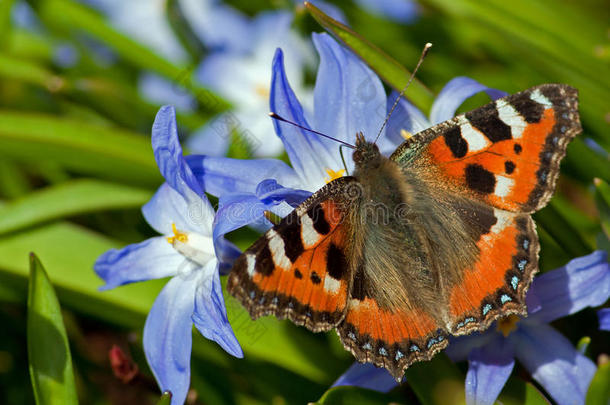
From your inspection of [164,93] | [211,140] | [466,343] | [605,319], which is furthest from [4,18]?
[605,319]

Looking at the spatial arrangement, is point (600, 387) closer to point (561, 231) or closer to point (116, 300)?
point (561, 231)

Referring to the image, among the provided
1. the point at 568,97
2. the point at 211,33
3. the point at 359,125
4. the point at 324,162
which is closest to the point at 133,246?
the point at 324,162

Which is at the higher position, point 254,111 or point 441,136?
point 441,136

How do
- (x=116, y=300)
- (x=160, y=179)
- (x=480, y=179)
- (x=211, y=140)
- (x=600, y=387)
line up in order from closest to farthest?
(x=600, y=387), (x=480, y=179), (x=116, y=300), (x=160, y=179), (x=211, y=140)

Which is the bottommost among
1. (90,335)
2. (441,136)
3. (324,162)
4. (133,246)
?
(90,335)

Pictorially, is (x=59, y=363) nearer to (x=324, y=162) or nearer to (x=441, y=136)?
(x=324, y=162)

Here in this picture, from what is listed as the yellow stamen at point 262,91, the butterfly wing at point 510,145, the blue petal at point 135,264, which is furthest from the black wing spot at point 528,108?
the yellow stamen at point 262,91

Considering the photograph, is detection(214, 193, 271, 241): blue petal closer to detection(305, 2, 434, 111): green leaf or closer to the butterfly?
the butterfly
